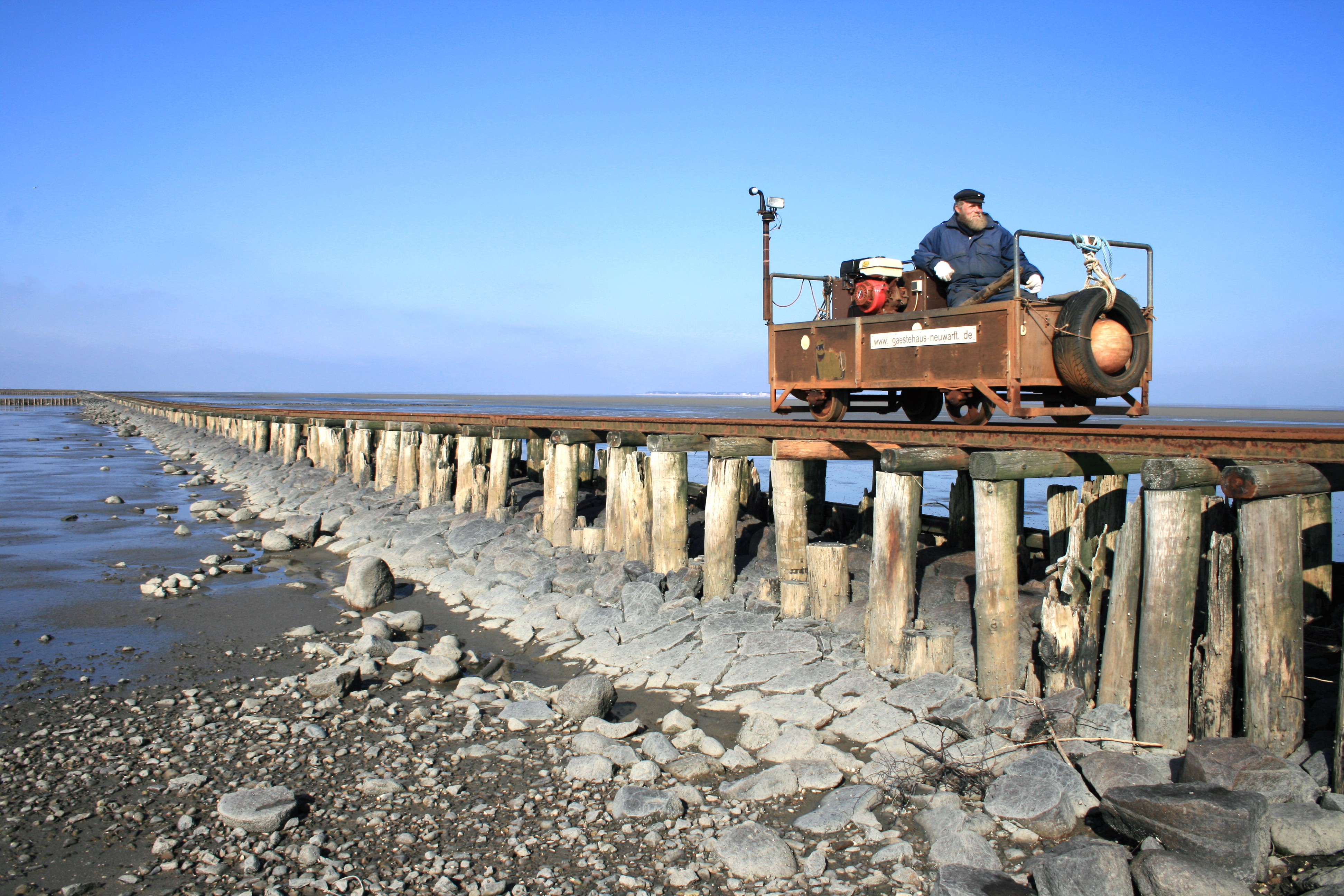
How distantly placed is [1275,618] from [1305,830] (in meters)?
1.20

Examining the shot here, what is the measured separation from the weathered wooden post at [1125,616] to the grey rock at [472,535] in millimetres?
8363

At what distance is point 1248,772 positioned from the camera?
493 cm

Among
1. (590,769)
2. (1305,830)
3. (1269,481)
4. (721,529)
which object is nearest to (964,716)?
(1305,830)

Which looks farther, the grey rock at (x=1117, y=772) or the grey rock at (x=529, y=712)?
the grey rock at (x=529, y=712)

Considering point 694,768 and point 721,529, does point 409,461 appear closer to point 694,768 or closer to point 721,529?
point 721,529

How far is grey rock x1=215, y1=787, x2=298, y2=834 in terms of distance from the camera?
5.17 metres

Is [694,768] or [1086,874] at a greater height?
[1086,874]

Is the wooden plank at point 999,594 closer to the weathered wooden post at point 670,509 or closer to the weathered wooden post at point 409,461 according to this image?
the weathered wooden post at point 670,509

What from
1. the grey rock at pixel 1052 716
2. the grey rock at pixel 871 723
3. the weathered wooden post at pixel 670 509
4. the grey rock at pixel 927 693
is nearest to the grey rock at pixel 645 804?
the grey rock at pixel 871 723

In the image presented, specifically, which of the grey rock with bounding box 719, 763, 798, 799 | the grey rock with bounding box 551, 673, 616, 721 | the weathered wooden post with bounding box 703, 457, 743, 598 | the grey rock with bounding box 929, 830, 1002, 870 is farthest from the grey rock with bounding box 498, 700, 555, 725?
the grey rock with bounding box 929, 830, 1002, 870

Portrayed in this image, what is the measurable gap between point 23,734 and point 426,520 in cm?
790


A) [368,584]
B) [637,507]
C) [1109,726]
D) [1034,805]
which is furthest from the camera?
[637,507]

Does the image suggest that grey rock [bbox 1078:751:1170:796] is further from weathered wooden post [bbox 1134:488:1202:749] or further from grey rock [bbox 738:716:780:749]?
grey rock [bbox 738:716:780:749]

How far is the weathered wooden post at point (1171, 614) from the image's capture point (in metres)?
5.60
